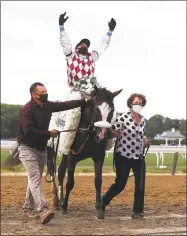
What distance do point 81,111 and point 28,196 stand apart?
1604mm

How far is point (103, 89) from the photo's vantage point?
266 inches

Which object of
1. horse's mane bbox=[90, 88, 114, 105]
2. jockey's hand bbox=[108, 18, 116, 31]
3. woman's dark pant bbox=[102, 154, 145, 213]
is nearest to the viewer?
horse's mane bbox=[90, 88, 114, 105]

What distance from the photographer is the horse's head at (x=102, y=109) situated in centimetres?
649

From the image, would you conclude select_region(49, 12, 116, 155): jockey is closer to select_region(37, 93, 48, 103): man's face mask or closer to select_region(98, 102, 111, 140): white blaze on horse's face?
select_region(98, 102, 111, 140): white blaze on horse's face

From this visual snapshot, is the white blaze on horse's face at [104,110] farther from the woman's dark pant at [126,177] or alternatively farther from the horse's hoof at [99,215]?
the horse's hoof at [99,215]

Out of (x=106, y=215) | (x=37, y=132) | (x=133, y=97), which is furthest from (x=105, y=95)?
(x=106, y=215)

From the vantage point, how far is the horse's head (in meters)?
6.49

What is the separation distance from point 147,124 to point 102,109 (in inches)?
2299

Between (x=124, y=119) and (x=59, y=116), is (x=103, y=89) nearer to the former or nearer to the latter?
(x=124, y=119)

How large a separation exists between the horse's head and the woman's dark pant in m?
0.79

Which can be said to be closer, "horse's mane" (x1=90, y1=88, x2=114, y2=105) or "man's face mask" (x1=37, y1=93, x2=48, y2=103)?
"man's face mask" (x1=37, y1=93, x2=48, y2=103)

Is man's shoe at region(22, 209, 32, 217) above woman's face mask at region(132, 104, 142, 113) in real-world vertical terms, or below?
below

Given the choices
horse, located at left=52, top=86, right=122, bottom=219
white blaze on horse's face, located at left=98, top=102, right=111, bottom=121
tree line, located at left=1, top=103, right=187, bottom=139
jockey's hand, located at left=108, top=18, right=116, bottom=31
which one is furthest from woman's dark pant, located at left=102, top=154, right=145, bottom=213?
tree line, located at left=1, top=103, right=187, bottom=139

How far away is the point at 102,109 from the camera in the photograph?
21.7 feet
